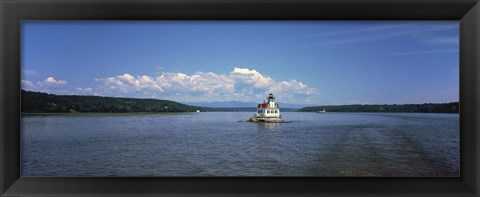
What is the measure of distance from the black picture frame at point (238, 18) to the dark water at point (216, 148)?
0.27 ft

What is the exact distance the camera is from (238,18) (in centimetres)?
113

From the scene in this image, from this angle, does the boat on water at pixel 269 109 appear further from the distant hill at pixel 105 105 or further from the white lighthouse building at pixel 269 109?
the distant hill at pixel 105 105

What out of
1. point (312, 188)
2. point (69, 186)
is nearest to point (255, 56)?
point (312, 188)

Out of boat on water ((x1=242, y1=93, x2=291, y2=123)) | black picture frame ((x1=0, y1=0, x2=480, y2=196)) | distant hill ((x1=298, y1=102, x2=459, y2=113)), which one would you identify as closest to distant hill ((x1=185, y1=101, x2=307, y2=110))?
boat on water ((x1=242, y1=93, x2=291, y2=123))

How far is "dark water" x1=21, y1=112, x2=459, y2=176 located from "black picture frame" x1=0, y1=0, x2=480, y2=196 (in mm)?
83

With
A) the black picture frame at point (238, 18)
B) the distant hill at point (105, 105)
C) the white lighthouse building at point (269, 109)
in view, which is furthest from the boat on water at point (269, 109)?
the black picture frame at point (238, 18)

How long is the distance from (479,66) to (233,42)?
5.84 feet

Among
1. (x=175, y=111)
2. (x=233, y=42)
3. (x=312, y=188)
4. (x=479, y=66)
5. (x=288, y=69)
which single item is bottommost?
(x=312, y=188)

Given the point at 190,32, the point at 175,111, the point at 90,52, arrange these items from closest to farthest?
the point at 90,52, the point at 190,32, the point at 175,111

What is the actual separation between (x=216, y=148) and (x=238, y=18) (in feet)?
7.36

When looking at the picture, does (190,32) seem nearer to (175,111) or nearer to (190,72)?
(190,72)

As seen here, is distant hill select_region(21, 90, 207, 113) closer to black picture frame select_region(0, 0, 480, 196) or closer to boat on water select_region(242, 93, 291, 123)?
boat on water select_region(242, 93, 291, 123)

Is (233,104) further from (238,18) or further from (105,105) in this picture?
(238,18)

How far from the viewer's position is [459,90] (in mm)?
1146
